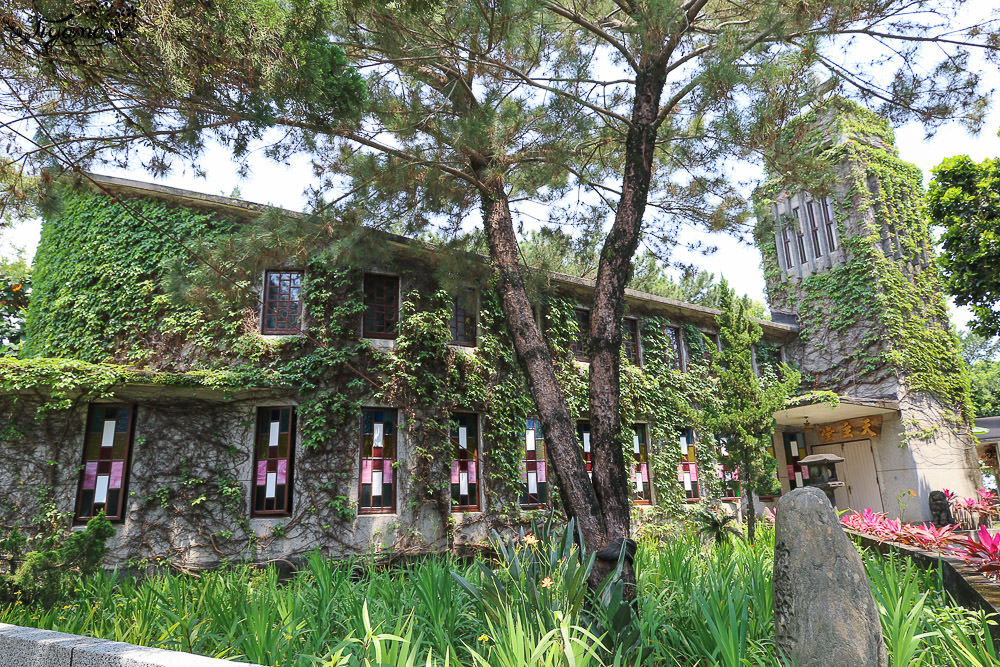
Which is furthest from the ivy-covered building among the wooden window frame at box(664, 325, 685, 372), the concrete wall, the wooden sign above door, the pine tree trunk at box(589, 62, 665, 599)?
the concrete wall

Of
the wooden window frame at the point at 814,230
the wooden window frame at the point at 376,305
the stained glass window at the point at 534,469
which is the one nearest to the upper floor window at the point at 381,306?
the wooden window frame at the point at 376,305

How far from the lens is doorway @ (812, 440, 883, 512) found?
46.3 ft

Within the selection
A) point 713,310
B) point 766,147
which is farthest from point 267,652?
point 713,310

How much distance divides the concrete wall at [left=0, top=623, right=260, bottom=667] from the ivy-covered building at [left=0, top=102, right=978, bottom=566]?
11.2 ft

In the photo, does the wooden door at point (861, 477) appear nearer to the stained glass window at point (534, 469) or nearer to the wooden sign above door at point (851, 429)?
the wooden sign above door at point (851, 429)

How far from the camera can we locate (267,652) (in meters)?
3.49

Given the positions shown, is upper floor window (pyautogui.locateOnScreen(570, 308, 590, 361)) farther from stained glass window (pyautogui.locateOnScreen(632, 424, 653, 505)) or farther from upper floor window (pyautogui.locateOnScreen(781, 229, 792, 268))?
upper floor window (pyautogui.locateOnScreen(781, 229, 792, 268))

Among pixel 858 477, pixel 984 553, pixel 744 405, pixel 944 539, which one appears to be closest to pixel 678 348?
pixel 744 405

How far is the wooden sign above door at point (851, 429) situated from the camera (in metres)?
14.1

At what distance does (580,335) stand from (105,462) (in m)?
8.41

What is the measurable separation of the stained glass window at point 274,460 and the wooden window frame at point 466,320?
3.02 m

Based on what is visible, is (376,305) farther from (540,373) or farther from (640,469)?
(640,469)

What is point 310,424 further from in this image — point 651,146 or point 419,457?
point 651,146

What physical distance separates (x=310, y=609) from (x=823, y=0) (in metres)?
7.12
